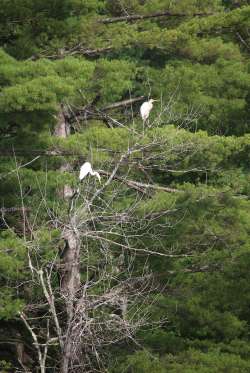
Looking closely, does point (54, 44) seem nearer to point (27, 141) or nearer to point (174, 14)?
point (27, 141)

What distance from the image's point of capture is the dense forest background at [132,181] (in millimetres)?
10445

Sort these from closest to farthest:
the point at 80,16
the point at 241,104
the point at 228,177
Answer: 1. the point at 80,16
2. the point at 241,104
3. the point at 228,177

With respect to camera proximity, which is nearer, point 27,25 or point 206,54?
point 27,25

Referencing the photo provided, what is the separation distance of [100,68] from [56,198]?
5.76ft

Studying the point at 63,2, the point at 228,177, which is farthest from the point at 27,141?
the point at 228,177

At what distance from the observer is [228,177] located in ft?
51.8

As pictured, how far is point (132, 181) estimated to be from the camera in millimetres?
13430

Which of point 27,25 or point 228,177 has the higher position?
point 27,25

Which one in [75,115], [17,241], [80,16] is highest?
[80,16]

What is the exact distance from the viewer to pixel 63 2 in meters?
12.2

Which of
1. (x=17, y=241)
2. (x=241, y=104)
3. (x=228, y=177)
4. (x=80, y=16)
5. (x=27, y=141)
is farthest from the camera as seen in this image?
(x=228, y=177)

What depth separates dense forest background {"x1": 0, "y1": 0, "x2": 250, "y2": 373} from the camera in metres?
10.4

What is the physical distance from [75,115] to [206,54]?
210cm

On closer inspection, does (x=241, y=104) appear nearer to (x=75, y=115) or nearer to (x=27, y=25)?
(x=75, y=115)
